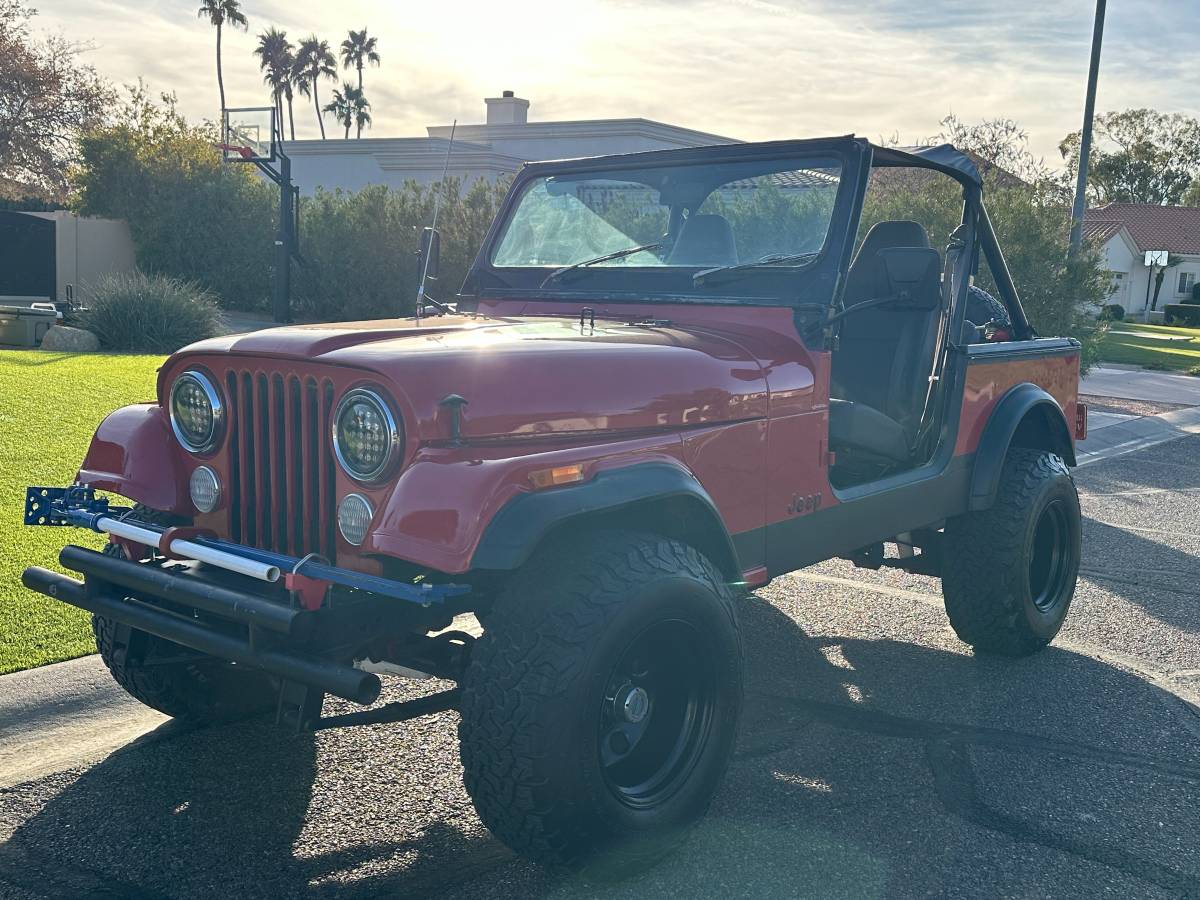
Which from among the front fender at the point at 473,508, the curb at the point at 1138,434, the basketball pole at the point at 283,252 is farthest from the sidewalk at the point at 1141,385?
the front fender at the point at 473,508

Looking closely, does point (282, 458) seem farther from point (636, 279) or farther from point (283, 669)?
point (636, 279)

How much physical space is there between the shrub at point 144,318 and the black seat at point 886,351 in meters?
11.5

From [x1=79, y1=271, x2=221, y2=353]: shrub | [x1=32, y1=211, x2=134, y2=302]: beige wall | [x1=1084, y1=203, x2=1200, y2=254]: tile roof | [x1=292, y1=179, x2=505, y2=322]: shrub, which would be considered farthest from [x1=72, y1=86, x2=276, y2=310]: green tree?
[x1=1084, y1=203, x2=1200, y2=254]: tile roof

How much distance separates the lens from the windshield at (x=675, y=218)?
4199 millimetres

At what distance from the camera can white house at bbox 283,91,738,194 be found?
81.7 ft

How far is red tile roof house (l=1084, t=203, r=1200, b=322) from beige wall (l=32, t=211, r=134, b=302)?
4387 cm

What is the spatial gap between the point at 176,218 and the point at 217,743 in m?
23.3

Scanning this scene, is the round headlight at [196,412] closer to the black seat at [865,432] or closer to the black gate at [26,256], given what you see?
the black seat at [865,432]

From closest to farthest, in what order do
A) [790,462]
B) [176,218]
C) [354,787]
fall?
[354,787] → [790,462] → [176,218]

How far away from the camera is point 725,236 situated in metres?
4.32

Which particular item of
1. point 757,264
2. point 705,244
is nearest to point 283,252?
point 705,244

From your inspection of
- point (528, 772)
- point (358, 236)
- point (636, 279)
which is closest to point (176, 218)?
point (358, 236)

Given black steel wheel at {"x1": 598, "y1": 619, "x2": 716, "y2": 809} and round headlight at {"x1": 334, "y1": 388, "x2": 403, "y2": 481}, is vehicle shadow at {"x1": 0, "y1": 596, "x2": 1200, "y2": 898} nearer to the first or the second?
black steel wheel at {"x1": 598, "y1": 619, "x2": 716, "y2": 809}

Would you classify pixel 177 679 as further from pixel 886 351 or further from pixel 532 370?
pixel 886 351
